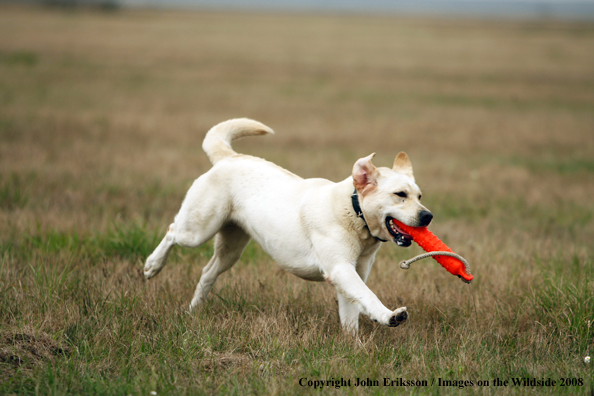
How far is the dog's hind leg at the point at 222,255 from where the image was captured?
4938 millimetres

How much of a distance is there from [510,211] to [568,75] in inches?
1056

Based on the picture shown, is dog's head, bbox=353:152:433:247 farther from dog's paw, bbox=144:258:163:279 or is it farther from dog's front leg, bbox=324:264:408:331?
dog's paw, bbox=144:258:163:279

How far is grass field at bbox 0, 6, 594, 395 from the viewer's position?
3627mm

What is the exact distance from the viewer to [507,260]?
595 cm

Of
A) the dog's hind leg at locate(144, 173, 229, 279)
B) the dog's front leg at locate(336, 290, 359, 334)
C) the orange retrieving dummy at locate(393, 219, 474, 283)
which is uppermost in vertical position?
the orange retrieving dummy at locate(393, 219, 474, 283)

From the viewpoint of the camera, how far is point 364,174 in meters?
3.90

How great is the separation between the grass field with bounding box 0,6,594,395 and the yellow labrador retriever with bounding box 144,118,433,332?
393 mm

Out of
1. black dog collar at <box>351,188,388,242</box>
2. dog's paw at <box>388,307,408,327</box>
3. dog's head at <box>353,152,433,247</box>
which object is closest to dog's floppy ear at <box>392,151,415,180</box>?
dog's head at <box>353,152,433,247</box>

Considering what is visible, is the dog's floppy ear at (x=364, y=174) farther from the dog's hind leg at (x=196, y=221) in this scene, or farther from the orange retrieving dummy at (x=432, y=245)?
the dog's hind leg at (x=196, y=221)

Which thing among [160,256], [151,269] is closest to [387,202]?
[160,256]

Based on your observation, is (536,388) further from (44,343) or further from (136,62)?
(136,62)

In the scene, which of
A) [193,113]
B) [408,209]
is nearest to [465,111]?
[193,113]

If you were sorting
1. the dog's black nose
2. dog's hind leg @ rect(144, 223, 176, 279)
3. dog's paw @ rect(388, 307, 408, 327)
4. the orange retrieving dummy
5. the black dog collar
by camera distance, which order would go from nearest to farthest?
1. dog's paw @ rect(388, 307, 408, 327)
2. the dog's black nose
3. the orange retrieving dummy
4. the black dog collar
5. dog's hind leg @ rect(144, 223, 176, 279)

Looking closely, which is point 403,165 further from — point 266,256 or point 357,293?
point 266,256
